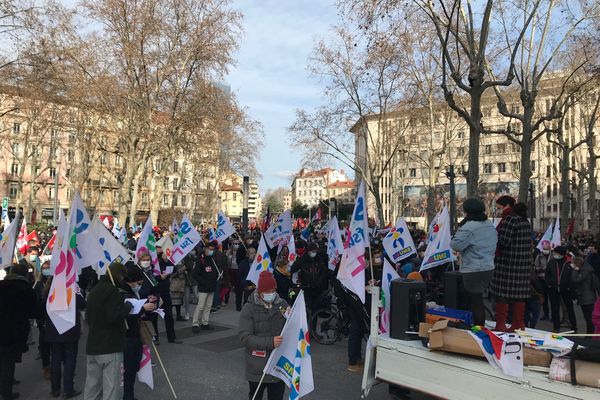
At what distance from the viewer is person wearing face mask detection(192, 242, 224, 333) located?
961 centimetres

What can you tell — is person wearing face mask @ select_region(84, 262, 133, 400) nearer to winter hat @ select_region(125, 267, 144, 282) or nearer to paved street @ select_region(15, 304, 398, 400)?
winter hat @ select_region(125, 267, 144, 282)

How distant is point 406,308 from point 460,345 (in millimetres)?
872

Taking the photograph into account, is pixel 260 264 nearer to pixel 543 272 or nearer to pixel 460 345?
pixel 460 345

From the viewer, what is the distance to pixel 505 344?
4027 mm

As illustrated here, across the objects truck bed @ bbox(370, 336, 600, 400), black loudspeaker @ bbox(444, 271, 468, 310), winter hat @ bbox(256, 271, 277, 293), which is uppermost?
winter hat @ bbox(256, 271, 277, 293)

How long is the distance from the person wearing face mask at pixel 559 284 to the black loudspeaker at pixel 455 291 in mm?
4861

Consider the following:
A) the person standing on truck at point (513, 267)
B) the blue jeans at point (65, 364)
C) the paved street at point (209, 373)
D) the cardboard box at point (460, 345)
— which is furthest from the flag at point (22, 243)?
the person standing on truck at point (513, 267)

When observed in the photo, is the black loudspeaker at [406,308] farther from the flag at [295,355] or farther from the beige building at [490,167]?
the beige building at [490,167]

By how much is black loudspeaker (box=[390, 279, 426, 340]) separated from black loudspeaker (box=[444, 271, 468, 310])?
2.90 ft

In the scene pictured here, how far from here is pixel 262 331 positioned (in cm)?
437

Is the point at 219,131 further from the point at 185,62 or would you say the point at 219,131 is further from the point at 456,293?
the point at 456,293

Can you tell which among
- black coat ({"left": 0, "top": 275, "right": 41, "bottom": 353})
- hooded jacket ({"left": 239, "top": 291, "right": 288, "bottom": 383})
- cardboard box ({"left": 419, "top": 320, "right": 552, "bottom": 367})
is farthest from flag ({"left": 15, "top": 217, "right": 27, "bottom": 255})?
cardboard box ({"left": 419, "top": 320, "right": 552, "bottom": 367})

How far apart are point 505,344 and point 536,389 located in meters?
0.40

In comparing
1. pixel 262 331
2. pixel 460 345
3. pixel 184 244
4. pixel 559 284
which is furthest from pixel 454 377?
pixel 184 244
